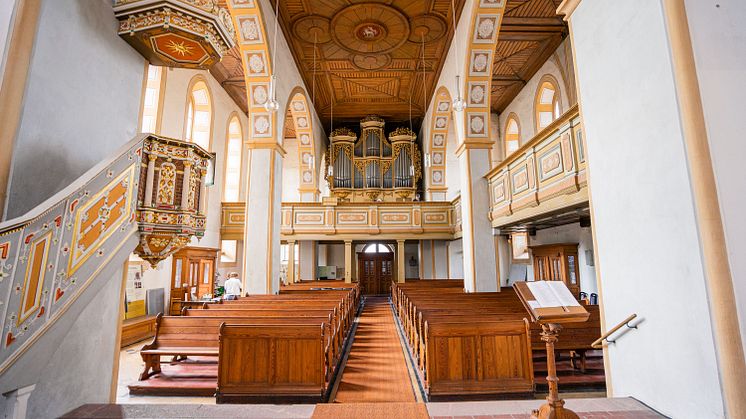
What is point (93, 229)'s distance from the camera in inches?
89.0

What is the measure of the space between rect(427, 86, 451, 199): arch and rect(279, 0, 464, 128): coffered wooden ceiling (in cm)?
85

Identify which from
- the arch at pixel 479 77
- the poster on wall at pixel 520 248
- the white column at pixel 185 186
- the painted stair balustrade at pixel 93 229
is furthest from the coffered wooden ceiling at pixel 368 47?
the painted stair balustrade at pixel 93 229

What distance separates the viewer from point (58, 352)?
247 cm

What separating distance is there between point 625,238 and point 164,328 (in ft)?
17.3

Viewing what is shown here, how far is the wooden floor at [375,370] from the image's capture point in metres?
4.04

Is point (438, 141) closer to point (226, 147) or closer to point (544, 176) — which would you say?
point (226, 147)

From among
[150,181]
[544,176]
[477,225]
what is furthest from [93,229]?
Answer: [477,225]

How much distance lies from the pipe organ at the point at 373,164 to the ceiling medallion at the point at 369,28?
5.27 metres

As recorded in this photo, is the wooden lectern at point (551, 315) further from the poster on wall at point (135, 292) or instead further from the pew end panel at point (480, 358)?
the poster on wall at point (135, 292)

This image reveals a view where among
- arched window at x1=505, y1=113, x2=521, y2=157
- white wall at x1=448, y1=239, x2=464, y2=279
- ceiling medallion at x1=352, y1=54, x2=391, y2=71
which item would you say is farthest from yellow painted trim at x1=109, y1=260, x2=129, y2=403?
arched window at x1=505, y1=113, x2=521, y2=157

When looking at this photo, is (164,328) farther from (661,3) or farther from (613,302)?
(661,3)

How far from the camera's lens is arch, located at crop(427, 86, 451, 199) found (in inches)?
475

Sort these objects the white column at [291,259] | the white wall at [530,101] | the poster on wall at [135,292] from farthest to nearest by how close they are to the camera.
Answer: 1. the white column at [291,259]
2. the white wall at [530,101]
3. the poster on wall at [135,292]

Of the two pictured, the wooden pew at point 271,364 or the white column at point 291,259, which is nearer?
the wooden pew at point 271,364
